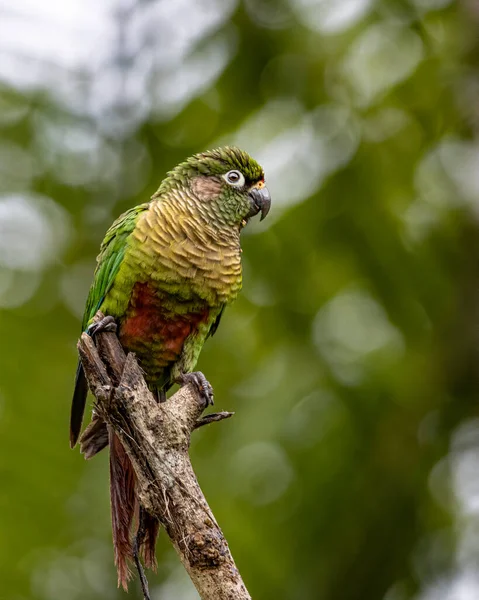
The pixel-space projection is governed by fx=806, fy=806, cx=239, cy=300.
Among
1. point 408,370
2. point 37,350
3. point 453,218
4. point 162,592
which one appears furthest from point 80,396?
point 453,218

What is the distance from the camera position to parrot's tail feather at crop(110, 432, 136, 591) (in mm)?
4230

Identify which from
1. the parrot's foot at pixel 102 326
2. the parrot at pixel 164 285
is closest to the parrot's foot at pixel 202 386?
the parrot at pixel 164 285

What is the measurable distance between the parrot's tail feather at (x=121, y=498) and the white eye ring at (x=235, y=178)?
172cm

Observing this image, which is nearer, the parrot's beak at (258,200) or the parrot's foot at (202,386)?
the parrot's foot at (202,386)

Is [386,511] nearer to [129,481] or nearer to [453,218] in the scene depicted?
[453,218]

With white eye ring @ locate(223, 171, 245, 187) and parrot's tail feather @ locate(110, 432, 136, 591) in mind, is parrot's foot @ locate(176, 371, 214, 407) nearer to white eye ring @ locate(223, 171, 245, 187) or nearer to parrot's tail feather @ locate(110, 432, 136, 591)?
parrot's tail feather @ locate(110, 432, 136, 591)

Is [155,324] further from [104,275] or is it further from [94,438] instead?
[94,438]

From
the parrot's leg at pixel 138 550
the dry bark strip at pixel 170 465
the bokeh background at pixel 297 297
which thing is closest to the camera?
the dry bark strip at pixel 170 465

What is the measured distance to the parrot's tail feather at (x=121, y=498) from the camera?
4230 mm

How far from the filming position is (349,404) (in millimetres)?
7078

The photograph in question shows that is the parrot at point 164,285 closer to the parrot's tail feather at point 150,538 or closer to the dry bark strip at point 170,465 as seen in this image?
the parrot's tail feather at point 150,538

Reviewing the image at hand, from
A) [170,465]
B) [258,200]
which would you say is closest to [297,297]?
[258,200]

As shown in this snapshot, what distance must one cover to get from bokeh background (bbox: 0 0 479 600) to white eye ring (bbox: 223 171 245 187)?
2.04 meters

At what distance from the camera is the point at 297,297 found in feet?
24.1
